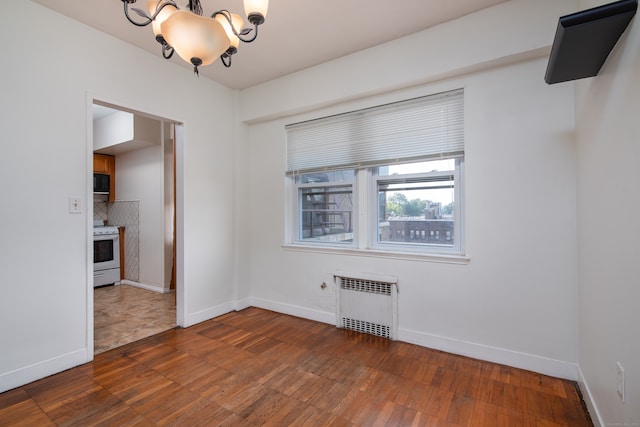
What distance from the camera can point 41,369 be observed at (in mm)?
2213

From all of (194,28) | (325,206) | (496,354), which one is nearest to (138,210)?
(325,206)

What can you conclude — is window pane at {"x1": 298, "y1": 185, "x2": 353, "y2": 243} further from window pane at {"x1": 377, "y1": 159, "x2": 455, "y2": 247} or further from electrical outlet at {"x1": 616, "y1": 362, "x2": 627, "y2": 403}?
electrical outlet at {"x1": 616, "y1": 362, "x2": 627, "y2": 403}

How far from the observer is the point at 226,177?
145 inches

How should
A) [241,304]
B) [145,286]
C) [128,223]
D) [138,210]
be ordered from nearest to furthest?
1. [241,304]
2. [145,286]
3. [138,210]
4. [128,223]

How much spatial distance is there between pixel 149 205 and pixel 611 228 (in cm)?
533

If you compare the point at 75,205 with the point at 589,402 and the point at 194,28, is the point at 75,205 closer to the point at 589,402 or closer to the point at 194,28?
the point at 194,28

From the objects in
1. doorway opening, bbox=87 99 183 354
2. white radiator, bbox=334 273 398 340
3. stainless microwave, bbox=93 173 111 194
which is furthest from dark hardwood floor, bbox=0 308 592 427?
stainless microwave, bbox=93 173 111 194

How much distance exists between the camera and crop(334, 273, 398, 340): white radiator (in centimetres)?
284

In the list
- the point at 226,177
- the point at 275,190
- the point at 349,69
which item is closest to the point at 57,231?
the point at 226,177

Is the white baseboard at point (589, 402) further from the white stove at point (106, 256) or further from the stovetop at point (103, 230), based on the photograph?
the stovetop at point (103, 230)

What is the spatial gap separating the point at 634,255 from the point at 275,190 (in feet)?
10.1

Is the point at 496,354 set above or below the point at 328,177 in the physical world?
below

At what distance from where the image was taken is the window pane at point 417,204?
272cm

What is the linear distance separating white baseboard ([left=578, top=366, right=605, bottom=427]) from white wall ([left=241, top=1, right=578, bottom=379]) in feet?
0.44
